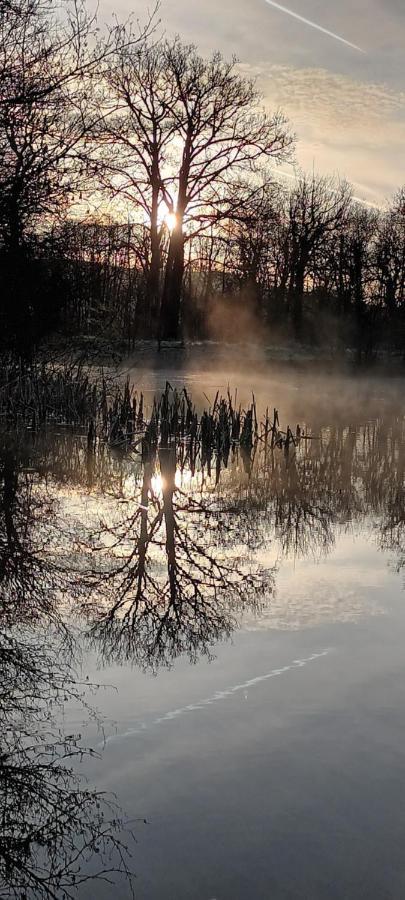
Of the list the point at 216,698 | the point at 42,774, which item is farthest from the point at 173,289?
the point at 42,774

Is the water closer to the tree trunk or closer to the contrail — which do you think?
the contrail

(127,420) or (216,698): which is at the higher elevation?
(127,420)

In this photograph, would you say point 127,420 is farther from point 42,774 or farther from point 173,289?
point 173,289

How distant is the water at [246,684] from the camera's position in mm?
1820

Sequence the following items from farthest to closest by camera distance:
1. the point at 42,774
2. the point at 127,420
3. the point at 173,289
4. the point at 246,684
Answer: the point at 173,289
the point at 127,420
the point at 246,684
the point at 42,774

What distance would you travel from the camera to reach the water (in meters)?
1.82

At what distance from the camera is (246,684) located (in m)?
2.74

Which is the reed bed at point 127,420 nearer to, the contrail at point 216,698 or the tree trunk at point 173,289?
the contrail at point 216,698

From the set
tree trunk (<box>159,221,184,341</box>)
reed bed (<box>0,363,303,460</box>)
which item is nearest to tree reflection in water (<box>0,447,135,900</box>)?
reed bed (<box>0,363,303,460</box>)

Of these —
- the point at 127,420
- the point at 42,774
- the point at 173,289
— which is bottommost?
the point at 42,774

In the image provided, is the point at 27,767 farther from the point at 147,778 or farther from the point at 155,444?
the point at 155,444

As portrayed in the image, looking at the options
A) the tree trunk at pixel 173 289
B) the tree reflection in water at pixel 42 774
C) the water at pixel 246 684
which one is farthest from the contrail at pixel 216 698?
the tree trunk at pixel 173 289

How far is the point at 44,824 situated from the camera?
1.96 meters

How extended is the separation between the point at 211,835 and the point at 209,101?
29.0 metres
